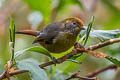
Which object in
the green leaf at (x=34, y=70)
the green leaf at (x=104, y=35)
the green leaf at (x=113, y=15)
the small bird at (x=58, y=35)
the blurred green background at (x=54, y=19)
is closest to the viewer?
the green leaf at (x=34, y=70)

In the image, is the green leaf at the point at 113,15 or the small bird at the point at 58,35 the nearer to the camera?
the small bird at the point at 58,35

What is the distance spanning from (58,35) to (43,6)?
410 mm

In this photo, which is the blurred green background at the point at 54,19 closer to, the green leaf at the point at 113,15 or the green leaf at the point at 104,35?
the green leaf at the point at 113,15

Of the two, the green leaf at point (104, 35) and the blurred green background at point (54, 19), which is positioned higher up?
the green leaf at point (104, 35)

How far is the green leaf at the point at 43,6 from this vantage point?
2504 millimetres

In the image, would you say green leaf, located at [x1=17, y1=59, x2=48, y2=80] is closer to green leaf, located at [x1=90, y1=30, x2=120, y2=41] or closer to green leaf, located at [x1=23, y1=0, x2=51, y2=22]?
green leaf, located at [x1=90, y1=30, x2=120, y2=41]

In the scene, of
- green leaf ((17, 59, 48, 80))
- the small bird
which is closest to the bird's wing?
the small bird

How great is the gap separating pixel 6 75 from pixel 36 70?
13cm

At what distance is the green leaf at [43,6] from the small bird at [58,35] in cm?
16

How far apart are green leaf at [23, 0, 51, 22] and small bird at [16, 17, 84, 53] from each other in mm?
165

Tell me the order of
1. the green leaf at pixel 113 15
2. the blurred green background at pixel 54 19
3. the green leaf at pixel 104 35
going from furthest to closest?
the green leaf at pixel 113 15
the blurred green background at pixel 54 19
the green leaf at pixel 104 35

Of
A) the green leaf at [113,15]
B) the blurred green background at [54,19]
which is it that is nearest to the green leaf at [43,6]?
the blurred green background at [54,19]

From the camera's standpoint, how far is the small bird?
206cm

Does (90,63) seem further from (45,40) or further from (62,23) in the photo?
(45,40)
